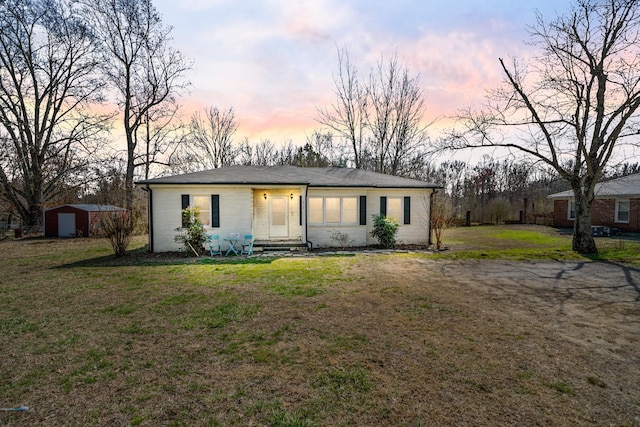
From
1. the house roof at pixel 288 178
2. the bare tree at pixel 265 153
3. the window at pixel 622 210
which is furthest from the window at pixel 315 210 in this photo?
the bare tree at pixel 265 153

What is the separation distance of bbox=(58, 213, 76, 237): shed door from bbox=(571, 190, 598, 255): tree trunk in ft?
87.4

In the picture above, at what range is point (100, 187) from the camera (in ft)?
85.1

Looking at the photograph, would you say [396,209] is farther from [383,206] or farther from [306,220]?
[306,220]

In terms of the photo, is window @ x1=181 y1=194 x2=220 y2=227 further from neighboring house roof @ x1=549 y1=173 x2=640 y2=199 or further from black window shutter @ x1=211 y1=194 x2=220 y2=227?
neighboring house roof @ x1=549 y1=173 x2=640 y2=199

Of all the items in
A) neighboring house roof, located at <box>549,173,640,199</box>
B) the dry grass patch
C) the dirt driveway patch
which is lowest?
the dirt driveway patch

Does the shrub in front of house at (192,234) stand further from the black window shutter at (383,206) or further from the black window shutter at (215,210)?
the black window shutter at (383,206)

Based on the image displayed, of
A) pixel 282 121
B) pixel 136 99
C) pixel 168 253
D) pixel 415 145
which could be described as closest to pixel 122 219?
pixel 168 253

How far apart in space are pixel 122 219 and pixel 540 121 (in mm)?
17051

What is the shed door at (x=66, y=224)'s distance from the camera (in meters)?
18.4

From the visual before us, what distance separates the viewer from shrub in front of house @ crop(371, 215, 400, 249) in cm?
1249

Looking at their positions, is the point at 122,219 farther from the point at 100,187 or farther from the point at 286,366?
the point at 100,187

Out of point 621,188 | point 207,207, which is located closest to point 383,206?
point 207,207

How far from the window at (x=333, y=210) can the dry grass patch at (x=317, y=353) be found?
5736 millimetres

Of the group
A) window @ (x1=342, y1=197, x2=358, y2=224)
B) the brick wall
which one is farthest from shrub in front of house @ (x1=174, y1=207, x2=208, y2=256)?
the brick wall
